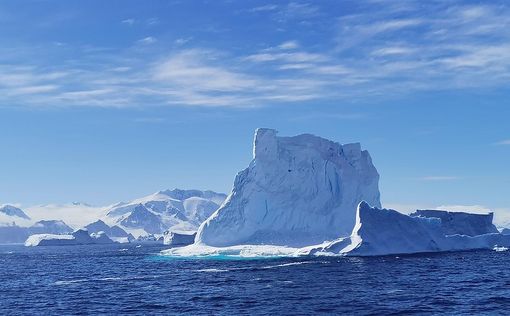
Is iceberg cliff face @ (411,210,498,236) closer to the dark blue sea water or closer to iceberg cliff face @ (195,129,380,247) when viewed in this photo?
iceberg cliff face @ (195,129,380,247)

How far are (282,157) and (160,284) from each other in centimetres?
3574

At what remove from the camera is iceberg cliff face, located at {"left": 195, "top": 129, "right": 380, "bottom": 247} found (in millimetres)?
75750

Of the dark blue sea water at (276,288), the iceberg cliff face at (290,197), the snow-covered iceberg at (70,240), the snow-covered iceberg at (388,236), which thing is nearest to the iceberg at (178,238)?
the snow-covered iceberg at (70,240)

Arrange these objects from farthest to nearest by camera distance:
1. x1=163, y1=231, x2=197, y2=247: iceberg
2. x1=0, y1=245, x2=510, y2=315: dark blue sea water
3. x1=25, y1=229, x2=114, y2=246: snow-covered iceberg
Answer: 1. x1=25, y1=229, x2=114, y2=246: snow-covered iceberg
2. x1=163, y1=231, x2=197, y2=247: iceberg
3. x1=0, y1=245, x2=510, y2=315: dark blue sea water

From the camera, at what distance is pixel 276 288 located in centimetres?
4228

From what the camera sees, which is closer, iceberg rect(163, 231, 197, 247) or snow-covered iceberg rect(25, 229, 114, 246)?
iceberg rect(163, 231, 197, 247)

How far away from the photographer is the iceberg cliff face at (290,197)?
75750mm

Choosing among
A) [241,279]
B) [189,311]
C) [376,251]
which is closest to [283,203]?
[376,251]

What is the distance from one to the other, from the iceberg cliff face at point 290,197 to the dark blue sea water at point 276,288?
1211 cm

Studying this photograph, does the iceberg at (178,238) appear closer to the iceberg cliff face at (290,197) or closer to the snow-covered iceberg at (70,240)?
the snow-covered iceberg at (70,240)

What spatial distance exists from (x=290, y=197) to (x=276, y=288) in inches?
1415

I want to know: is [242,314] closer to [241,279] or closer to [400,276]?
[241,279]

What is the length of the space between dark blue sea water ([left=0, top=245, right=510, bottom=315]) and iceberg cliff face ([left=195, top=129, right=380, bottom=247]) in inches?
477

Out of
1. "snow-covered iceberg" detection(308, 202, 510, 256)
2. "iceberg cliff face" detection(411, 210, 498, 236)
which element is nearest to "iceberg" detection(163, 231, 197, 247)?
"iceberg cliff face" detection(411, 210, 498, 236)
